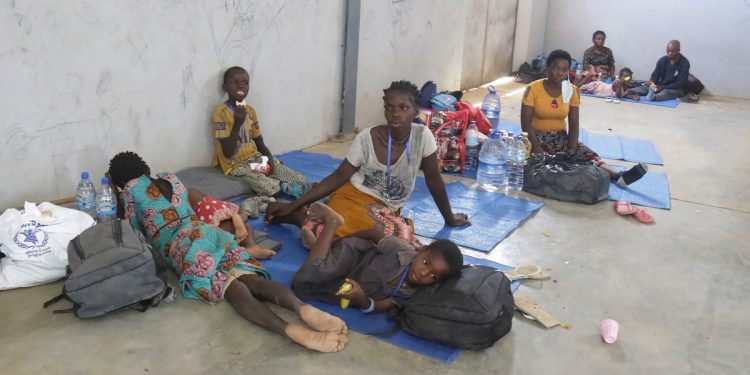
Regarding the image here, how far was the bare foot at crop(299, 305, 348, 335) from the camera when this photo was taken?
9.04 ft

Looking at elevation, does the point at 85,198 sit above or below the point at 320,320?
above

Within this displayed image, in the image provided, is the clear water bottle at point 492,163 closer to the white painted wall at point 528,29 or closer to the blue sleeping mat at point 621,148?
the blue sleeping mat at point 621,148

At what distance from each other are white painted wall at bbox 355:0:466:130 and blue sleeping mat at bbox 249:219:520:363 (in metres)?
3.41

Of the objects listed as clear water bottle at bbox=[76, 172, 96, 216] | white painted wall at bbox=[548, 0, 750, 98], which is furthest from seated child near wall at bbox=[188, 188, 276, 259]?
white painted wall at bbox=[548, 0, 750, 98]

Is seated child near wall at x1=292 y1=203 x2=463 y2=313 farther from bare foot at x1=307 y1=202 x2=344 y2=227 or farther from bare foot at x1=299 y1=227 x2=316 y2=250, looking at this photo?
bare foot at x1=299 y1=227 x2=316 y2=250

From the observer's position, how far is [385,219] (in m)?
3.72

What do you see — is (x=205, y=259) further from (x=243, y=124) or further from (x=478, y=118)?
(x=478, y=118)

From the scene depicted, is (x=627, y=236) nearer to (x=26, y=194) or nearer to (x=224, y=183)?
(x=224, y=183)

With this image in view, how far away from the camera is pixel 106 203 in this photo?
3.87 meters

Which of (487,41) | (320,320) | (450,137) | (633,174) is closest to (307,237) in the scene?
(320,320)

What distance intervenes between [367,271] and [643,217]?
2.60m

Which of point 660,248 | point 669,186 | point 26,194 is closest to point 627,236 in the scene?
point 660,248

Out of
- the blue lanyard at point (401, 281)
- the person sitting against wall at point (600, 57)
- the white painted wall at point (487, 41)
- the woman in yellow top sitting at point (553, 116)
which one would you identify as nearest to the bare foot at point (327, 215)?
the blue lanyard at point (401, 281)

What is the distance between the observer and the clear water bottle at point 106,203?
3846mm
